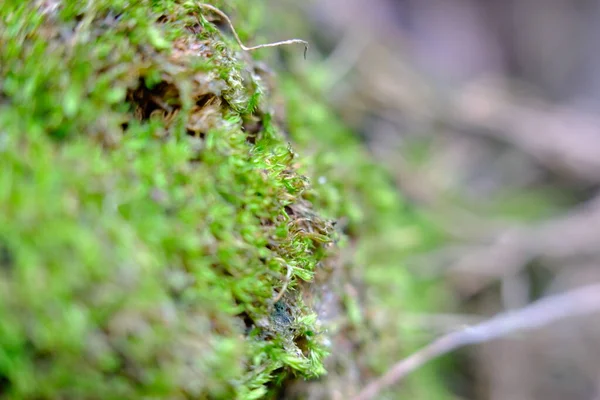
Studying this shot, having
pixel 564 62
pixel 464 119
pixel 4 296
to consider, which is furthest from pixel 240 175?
pixel 564 62

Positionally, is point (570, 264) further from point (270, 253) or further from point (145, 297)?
point (145, 297)

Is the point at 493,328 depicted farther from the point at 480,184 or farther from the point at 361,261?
the point at 480,184

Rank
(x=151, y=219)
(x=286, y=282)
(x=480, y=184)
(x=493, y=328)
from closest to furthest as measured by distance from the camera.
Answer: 1. (x=151, y=219)
2. (x=286, y=282)
3. (x=493, y=328)
4. (x=480, y=184)

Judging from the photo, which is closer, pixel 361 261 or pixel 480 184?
pixel 361 261

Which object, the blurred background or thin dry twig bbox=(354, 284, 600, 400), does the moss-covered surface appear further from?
the blurred background

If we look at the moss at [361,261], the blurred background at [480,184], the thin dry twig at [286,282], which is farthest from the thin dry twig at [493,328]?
the thin dry twig at [286,282]

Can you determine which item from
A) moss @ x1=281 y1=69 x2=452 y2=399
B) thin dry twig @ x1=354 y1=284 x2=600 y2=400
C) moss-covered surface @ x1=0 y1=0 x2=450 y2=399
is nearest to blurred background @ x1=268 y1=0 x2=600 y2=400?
moss @ x1=281 y1=69 x2=452 y2=399

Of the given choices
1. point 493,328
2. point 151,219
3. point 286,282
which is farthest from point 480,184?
point 151,219
